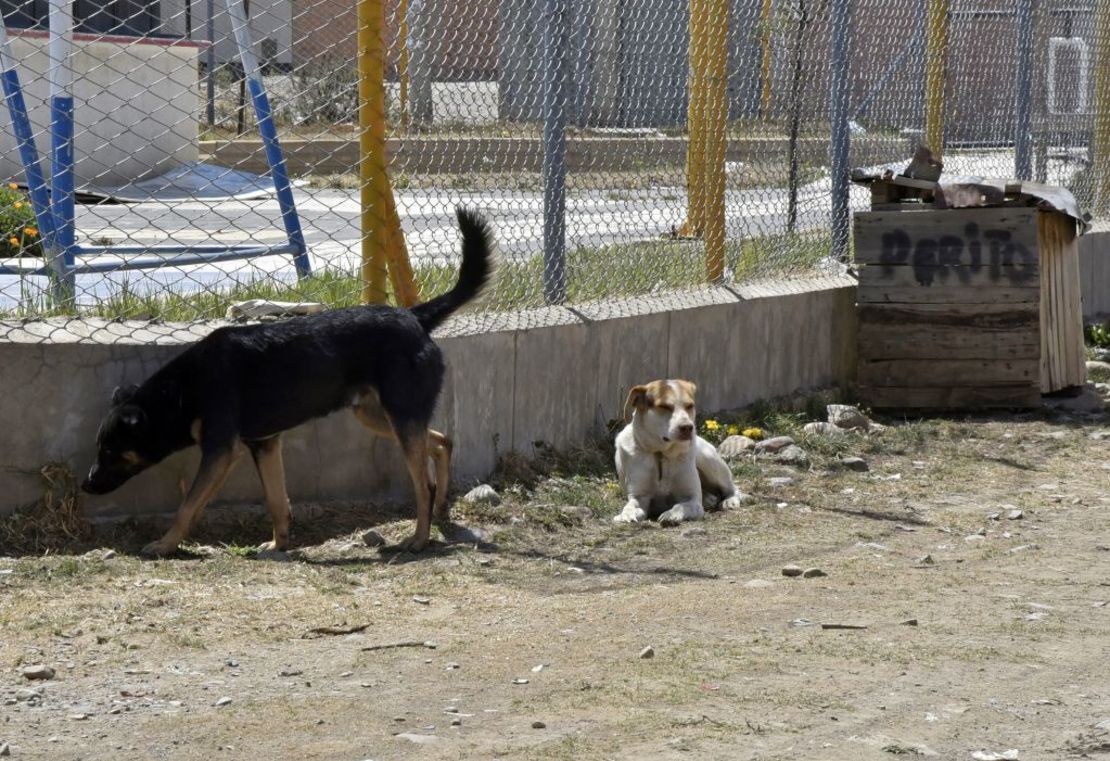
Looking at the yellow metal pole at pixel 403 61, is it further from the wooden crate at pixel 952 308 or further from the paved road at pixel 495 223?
the wooden crate at pixel 952 308

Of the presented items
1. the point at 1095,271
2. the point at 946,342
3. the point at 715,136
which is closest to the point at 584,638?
the point at 715,136

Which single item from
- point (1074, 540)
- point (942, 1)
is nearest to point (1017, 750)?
point (1074, 540)

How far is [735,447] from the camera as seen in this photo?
7523 mm

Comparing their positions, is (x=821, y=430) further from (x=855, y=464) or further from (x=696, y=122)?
(x=696, y=122)

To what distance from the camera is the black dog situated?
17.7 ft

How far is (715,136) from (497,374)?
2448mm

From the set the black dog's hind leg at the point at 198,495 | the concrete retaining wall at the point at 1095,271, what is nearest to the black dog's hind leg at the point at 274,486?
the black dog's hind leg at the point at 198,495

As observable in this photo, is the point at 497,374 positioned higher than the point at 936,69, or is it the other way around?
the point at 936,69

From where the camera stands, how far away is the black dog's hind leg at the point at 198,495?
5340 millimetres

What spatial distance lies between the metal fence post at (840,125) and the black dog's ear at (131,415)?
16.6 ft

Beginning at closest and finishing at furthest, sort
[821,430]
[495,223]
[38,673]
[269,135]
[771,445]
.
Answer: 1. [38,673]
2. [495,223]
3. [771,445]
4. [269,135]
5. [821,430]

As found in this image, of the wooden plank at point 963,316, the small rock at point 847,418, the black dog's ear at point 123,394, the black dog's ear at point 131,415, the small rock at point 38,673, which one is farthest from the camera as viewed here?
the wooden plank at point 963,316

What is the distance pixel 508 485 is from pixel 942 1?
5353 millimetres

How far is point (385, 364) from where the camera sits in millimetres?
5602
